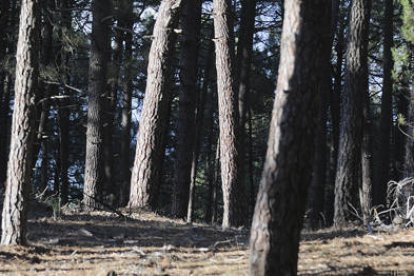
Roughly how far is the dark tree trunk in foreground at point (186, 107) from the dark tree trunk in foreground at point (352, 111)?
18.7 feet

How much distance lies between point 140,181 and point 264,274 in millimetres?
6504

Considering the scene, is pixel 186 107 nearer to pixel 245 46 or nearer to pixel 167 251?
pixel 245 46

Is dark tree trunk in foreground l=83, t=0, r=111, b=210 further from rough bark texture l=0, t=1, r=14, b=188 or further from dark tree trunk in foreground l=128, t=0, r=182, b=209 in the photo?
rough bark texture l=0, t=1, r=14, b=188

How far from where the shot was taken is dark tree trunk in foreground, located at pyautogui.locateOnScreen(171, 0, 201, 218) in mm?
16344

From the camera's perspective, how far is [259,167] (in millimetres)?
36250

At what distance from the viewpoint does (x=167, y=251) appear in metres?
7.77

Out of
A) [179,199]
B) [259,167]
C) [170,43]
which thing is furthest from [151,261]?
[259,167]

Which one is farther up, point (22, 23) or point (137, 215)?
point (22, 23)

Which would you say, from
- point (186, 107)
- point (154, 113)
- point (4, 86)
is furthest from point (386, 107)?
point (4, 86)

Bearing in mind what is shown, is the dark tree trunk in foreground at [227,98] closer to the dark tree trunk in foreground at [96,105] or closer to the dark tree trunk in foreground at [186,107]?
the dark tree trunk in foreground at [96,105]

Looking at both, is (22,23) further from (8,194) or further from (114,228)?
(114,228)

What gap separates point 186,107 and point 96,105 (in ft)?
12.3

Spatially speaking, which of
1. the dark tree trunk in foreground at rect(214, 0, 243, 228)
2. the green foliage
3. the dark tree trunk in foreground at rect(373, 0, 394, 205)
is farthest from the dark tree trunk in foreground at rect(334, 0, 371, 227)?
the dark tree trunk in foreground at rect(373, 0, 394, 205)

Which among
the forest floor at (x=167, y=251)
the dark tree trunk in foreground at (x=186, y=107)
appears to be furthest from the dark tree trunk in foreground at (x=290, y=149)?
the dark tree trunk in foreground at (x=186, y=107)
